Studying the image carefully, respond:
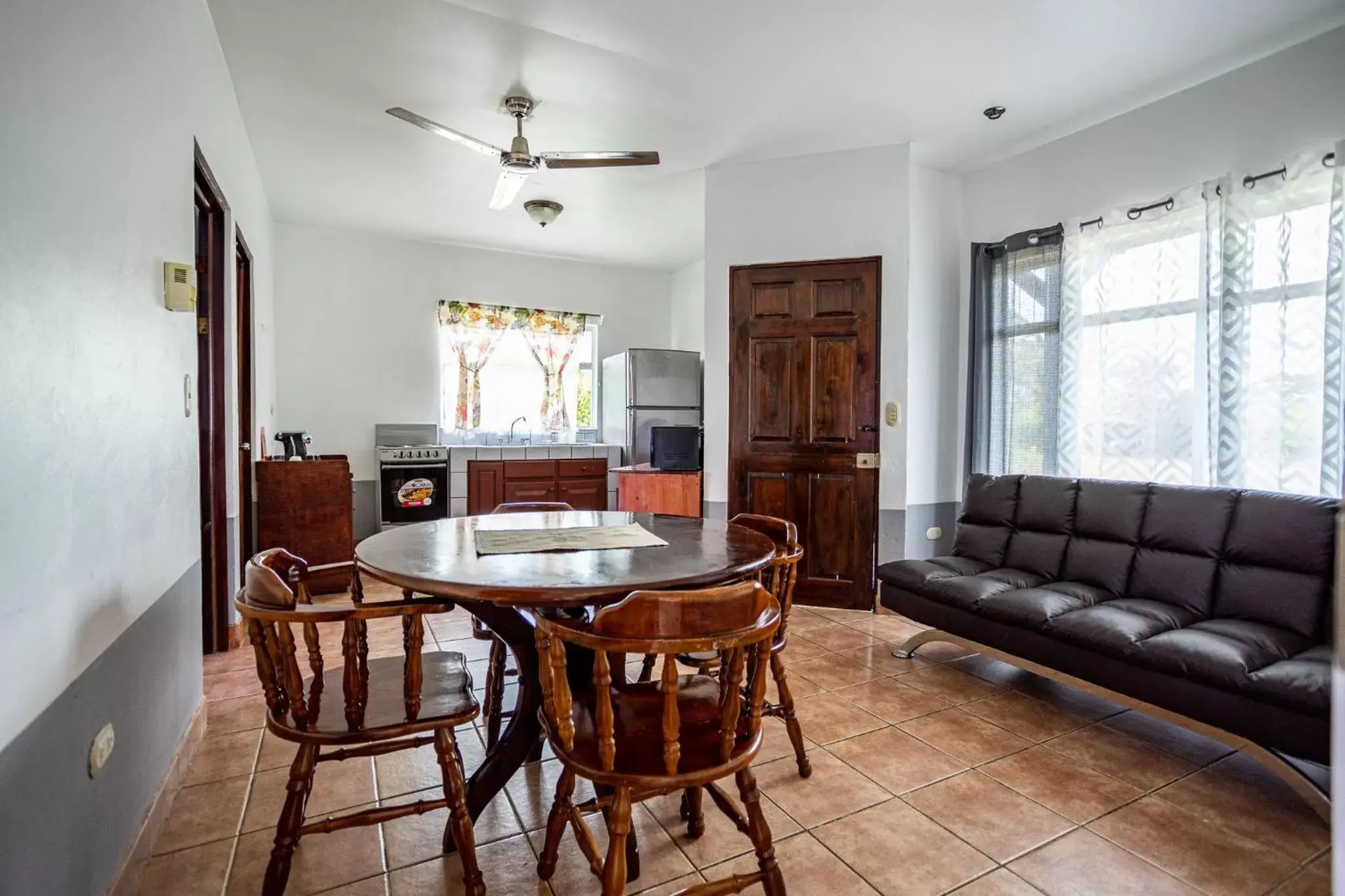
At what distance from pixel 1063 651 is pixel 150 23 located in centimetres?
366

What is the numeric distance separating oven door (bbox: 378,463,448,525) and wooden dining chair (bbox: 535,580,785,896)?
4.66 metres

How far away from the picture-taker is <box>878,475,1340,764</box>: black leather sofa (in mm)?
1974

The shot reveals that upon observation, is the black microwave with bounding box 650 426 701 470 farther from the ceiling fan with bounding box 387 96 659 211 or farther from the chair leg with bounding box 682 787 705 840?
the chair leg with bounding box 682 787 705 840

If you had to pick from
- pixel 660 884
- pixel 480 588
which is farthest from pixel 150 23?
pixel 660 884

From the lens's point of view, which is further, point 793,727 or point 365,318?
point 365,318

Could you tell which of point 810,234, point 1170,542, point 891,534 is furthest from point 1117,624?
point 810,234

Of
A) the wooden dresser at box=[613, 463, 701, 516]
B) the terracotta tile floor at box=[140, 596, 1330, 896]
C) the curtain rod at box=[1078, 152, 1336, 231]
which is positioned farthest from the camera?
the wooden dresser at box=[613, 463, 701, 516]

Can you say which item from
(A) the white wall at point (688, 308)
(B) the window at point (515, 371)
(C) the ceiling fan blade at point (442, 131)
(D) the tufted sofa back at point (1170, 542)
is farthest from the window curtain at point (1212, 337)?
(B) the window at point (515, 371)

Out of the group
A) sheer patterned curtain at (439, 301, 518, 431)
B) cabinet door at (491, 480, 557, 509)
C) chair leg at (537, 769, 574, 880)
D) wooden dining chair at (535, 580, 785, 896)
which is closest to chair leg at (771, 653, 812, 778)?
wooden dining chair at (535, 580, 785, 896)

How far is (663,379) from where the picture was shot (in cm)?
639

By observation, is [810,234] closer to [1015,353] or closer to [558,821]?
[1015,353]

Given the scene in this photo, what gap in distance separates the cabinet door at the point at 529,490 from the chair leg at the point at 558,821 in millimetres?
4574

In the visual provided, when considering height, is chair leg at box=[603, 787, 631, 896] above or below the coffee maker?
below

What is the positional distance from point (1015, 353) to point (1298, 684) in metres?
2.60
